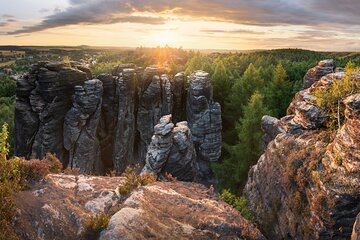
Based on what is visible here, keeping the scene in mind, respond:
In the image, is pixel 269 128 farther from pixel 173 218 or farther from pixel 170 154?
pixel 173 218

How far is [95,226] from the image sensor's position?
11461 mm

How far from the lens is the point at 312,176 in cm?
1502

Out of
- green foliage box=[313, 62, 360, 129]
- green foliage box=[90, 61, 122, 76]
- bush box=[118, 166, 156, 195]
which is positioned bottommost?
bush box=[118, 166, 156, 195]

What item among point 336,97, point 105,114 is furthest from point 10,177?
point 105,114

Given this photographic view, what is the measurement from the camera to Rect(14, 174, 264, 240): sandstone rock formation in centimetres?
1117

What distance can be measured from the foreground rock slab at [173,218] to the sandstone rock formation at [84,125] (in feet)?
82.7

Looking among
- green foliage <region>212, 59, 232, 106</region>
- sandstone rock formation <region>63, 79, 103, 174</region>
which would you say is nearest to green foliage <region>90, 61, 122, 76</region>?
green foliage <region>212, 59, 232, 106</region>

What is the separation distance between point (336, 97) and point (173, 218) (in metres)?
10.8

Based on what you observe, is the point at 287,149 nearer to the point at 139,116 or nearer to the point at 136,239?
the point at 136,239

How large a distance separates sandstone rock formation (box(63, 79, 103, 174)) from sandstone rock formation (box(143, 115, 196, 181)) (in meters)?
13.3

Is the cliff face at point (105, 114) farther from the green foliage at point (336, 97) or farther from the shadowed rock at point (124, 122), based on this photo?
the green foliage at point (336, 97)

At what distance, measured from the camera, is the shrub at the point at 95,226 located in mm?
11344

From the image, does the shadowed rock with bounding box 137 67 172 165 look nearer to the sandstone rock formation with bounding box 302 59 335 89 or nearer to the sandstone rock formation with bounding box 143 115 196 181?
the sandstone rock formation with bounding box 143 115 196 181

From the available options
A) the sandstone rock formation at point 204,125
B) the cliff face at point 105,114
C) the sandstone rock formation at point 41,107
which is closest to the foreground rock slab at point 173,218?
the sandstone rock formation at point 204,125
